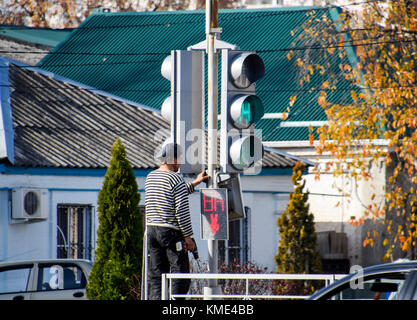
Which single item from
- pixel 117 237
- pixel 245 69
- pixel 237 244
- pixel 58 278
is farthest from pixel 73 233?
pixel 245 69

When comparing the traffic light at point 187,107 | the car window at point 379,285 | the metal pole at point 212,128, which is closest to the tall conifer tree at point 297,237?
the metal pole at point 212,128

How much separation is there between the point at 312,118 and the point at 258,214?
555cm

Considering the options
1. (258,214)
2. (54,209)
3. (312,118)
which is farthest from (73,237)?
(312,118)

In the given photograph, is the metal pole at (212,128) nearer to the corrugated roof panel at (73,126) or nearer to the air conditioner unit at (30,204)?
the air conditioner unit at (30,204)

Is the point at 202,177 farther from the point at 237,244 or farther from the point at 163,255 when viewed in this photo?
the point at 237,244

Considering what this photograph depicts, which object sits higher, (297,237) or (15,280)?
(297,237)

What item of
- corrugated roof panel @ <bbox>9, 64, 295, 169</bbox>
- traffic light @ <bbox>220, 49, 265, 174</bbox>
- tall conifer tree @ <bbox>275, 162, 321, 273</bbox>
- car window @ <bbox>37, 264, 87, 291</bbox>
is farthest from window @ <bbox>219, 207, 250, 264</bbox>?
traffic light @ <bbox>220, 49, 265, 174</bbox>

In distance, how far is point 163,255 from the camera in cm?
1005

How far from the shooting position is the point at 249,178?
2222 centimetres

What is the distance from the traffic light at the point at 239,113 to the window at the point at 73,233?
11.1 meters

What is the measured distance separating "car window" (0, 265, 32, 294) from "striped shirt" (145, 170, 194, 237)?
18.1ft

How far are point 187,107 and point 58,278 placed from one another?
6.36m

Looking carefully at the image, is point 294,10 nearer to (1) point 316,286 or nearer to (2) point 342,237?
(2) point 342,237

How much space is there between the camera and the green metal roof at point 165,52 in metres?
27.3
